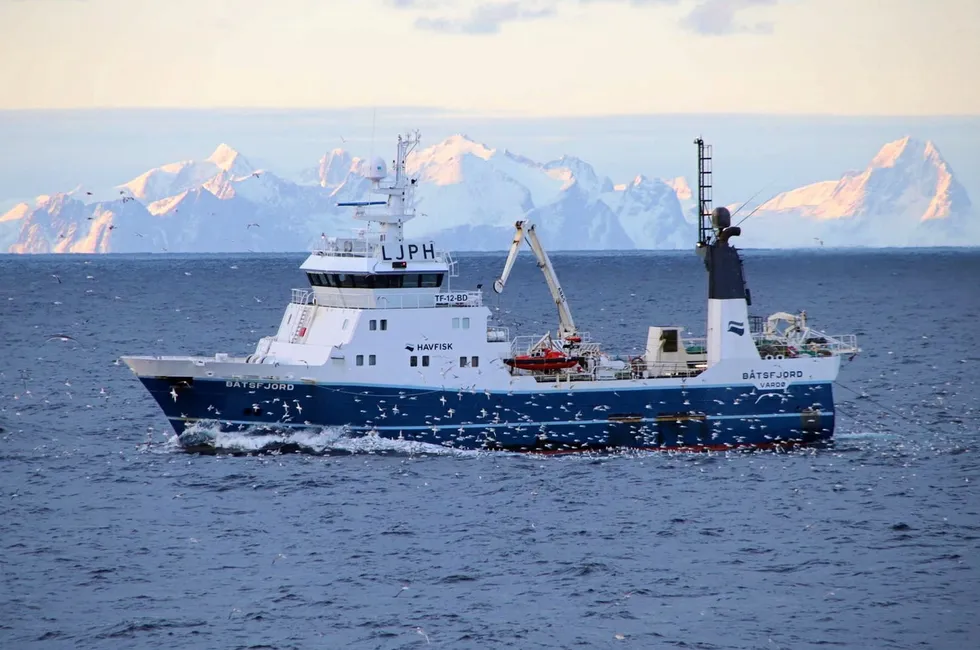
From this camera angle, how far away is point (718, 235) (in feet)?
169

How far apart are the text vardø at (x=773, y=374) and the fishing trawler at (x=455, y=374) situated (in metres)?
0.05

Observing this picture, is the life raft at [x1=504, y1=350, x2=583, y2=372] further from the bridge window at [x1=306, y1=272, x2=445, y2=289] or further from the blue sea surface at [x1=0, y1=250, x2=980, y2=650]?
the bridge window at [x1=306, y1=272, x2=445, y2=289]

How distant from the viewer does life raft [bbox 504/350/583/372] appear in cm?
4938

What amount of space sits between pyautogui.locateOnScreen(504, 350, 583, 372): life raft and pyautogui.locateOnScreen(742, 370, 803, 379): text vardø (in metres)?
5.83

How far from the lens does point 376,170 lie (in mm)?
50250

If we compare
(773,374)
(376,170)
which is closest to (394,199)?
(376,170)

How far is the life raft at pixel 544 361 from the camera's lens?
49375 millimetres

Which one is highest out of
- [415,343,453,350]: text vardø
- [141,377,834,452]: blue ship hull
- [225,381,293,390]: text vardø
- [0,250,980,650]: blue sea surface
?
[415,343,453,350]: text vardø

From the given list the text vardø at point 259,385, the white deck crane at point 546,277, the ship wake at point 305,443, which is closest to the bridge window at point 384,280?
the white deck crane at point 546,277

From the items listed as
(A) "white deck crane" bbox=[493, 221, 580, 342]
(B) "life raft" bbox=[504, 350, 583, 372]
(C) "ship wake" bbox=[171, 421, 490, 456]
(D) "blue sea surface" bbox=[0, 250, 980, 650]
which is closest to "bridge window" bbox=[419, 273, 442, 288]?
(A) "white deck crane" bbox=[493, 221, 580, 342]

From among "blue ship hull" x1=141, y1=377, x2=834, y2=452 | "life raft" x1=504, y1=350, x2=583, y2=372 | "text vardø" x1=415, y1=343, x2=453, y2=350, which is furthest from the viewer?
"life raft" x1=504, y1=350, x2=583, y2=372

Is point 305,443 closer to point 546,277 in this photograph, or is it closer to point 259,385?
point 259,385

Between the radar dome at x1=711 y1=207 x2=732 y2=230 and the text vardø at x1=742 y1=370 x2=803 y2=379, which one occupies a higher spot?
the radar dome at x1=711 y1=207 x2=732 y2=230

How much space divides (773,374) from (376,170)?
14.9 meters
